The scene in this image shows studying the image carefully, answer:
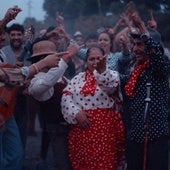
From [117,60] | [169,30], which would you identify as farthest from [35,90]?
[169,30]

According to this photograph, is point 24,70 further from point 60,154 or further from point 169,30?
point 169,30

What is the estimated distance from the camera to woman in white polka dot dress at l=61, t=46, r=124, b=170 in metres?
4.91

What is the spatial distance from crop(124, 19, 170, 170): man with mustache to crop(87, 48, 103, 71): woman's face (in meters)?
0.46

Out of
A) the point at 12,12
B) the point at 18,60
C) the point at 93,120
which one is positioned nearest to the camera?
the point at 93,120

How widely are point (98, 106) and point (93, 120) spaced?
148mm

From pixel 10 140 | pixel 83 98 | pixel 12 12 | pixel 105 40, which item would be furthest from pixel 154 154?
pixel 105 40

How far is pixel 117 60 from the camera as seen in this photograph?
Answer: 6.20 m

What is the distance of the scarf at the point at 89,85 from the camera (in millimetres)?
4914

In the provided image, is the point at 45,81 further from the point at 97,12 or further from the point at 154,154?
the point at 97,12

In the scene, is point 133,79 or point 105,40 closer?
point 133,79

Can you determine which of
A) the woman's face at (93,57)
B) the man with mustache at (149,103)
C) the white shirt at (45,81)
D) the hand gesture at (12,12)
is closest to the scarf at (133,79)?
the man with mustache at (149,103)

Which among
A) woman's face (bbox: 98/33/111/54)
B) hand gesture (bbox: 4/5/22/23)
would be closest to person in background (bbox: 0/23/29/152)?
hand gesture (bbox: 4/5/22/23)

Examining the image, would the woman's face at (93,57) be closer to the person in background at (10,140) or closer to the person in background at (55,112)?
the person in background at (55,112)

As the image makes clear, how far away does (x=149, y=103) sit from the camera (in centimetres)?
457
